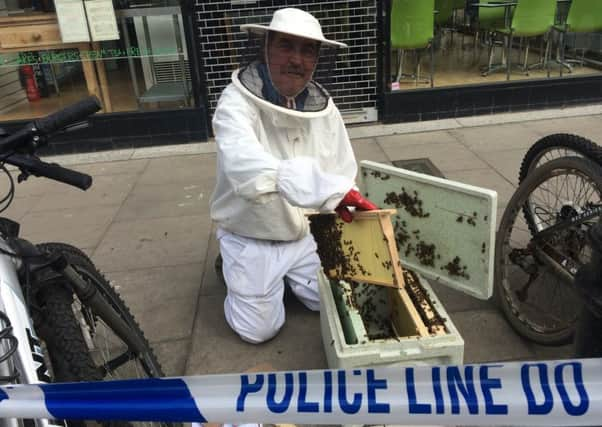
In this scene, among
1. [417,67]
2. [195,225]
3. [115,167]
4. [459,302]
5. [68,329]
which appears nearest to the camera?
[68,329]

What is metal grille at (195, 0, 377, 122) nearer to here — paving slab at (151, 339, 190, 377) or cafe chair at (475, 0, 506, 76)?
cafe chair at (475, 0, 506, 76)

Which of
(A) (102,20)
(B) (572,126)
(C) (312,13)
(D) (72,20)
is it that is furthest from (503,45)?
(D) (72,20)

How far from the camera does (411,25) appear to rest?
20.0 ft

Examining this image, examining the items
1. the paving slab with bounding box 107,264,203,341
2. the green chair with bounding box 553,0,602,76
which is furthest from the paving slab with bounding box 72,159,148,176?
the green chair with bounding box 553,0,602,76

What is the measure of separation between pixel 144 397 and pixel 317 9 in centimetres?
528

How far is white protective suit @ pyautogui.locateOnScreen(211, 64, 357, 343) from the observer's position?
2.52 metres

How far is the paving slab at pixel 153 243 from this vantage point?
12.2ft

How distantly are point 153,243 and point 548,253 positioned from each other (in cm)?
272

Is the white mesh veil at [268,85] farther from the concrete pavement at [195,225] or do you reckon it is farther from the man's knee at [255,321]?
the concrete pavement at [195,225]

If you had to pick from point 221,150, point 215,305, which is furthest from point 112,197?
point 221,150

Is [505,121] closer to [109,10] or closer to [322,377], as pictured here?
[109,10]

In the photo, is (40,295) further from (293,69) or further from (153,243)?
(153,243)

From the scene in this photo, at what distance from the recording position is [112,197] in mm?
4875

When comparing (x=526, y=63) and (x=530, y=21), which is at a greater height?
(x=530, y=21)
